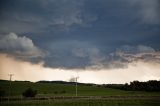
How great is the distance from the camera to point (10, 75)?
135000 millimetres

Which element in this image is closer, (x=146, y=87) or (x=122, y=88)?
(x=146, y=87)

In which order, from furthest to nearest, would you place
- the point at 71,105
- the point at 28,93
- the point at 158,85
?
the point at 158,85 → the point at 28,93 → the point at 71,105

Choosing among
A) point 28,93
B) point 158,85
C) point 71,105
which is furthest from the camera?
point 158,85

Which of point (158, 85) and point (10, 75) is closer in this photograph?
point (10, 75)

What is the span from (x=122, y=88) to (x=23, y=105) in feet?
394

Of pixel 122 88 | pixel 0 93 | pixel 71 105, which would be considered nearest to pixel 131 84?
pixel 122 88

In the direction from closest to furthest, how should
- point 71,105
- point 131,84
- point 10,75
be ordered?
point 71,105 < point 10,75 < point 131,84

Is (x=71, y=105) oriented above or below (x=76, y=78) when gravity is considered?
below

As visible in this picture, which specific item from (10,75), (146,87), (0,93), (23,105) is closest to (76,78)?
(10,75)

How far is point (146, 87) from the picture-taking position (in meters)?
172

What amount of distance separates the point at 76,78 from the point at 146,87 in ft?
157

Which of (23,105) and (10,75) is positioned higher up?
(10,75)

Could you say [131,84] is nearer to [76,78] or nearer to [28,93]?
[76,78]

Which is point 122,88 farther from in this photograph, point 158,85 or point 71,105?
point 71,105
